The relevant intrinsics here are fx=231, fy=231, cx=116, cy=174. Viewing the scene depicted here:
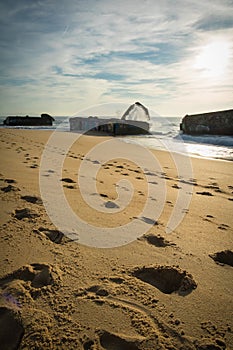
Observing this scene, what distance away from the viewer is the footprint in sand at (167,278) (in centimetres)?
132

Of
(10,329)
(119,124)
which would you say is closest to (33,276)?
(10,329)

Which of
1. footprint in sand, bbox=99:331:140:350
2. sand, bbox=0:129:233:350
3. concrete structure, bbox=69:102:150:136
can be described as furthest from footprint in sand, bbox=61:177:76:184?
concrete structure, bbox=69:102:150:136

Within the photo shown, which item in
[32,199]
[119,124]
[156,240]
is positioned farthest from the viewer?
[119,124]

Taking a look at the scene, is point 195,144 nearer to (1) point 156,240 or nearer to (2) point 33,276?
(1) point 156,240

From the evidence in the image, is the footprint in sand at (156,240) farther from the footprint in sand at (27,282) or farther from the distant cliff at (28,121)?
the distant cliff at (28,121)

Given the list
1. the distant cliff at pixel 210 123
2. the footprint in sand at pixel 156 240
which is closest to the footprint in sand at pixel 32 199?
the footprint in sand at pixel 156 240

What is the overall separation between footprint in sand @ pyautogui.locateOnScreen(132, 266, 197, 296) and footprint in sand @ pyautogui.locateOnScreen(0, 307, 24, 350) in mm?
665

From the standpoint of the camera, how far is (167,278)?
4.60 ft

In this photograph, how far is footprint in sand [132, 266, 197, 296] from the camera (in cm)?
132

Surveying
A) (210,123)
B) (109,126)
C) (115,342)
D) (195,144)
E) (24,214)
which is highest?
(210,123)

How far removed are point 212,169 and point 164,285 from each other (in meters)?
4.60

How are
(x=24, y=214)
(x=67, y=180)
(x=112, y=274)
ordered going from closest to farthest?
(x=112, y=274), (x=24, y=214), (x=67, y=180)

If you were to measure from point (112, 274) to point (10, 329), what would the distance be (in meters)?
0.58

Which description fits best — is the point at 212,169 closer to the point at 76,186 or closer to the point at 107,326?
the point at 76,186
